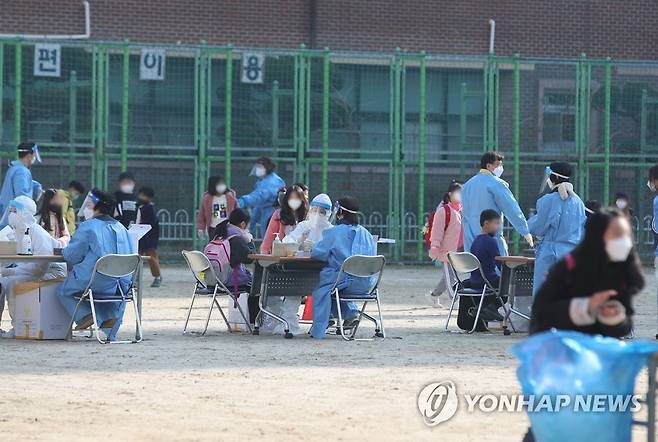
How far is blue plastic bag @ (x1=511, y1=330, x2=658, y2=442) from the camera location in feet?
19.8

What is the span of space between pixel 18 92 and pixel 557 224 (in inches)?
510

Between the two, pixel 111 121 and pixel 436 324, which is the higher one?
pixel 111 121

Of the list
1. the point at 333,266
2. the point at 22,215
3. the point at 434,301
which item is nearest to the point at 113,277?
the point at 22,215

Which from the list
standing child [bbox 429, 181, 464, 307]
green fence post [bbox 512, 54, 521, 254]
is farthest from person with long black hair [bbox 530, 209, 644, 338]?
green fence post [bbox 512, 54, 521, 254]

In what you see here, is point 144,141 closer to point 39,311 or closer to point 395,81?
point 395,81

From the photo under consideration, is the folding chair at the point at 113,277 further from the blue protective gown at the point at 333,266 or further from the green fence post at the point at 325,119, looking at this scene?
the green fence post at the point at 325,119

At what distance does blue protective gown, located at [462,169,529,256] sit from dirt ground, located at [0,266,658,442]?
1.17 meters

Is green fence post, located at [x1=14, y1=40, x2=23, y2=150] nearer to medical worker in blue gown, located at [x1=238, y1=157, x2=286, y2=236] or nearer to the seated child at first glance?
medical worker in blue gown, located at [x1=238, y1=157, x2=286, y2=236]

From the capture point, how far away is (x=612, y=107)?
27703 millimetres

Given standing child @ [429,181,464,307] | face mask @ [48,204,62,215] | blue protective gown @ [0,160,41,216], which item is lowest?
standing child @ [429,181,464,307]

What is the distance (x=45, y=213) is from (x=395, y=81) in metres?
12.1

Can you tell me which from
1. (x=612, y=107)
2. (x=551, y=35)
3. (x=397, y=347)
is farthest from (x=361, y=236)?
(x=551, y=35)

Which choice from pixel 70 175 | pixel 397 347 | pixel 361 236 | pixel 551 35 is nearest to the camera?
pixel 397 347

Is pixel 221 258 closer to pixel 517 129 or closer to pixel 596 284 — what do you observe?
pixel 596 284
